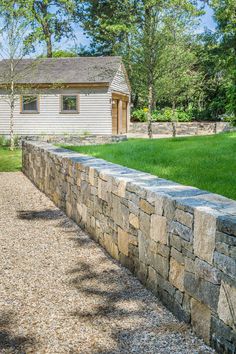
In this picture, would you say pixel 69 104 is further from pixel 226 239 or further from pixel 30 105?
pixel 226 239

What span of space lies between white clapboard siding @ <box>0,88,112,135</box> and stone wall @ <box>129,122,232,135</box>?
5.63 metres

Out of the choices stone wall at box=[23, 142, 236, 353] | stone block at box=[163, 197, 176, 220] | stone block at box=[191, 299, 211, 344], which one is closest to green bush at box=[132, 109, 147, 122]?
stone wall at box=[23, 142, 236, 353]

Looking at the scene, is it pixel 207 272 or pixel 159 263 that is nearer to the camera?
pixel 207 272

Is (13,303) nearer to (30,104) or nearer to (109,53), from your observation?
(30,104)

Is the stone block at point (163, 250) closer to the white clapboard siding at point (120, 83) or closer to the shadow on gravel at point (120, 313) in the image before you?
the shadow on gravel at point (120, 313)

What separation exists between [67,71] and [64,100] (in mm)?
1734

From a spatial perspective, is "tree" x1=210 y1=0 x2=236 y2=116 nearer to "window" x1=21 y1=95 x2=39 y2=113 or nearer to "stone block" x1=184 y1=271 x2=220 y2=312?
"window" x1=21 y1=95 x2=39 y2=113

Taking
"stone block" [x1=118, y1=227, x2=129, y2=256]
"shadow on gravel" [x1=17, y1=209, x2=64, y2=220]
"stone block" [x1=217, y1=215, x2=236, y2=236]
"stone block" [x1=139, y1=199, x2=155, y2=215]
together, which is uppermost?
"stone block" [x1=217, y1=215, x2=236, y2=236]

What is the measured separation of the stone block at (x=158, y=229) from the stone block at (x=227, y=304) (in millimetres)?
940

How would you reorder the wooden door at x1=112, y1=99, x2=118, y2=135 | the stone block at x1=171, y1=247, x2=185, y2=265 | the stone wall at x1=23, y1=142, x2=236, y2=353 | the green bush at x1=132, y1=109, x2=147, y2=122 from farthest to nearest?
the green bush at x1=132, y1=109, x2=147, y2=122
the wooden door at x1=112, y1=99, x2=118, y2=135
the stone block at x1=171, y1=247, x2=185, y2=265
the stone wall at x1=23, y1=142, x2=236, y2=353

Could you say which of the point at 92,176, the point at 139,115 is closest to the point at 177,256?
the point at 92,176

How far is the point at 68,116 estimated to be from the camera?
2461 centimetres

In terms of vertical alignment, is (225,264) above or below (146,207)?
below

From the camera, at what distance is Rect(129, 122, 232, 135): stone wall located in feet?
92.6
